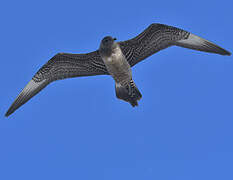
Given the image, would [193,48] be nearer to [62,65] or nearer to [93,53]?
[93,53]

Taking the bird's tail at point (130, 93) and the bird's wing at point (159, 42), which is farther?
the bird's tail at point (130, 93)

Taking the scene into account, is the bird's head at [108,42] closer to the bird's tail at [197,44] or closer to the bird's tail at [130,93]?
the bird's tail at [130,93]

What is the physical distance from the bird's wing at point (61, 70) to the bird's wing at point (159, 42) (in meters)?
0.97

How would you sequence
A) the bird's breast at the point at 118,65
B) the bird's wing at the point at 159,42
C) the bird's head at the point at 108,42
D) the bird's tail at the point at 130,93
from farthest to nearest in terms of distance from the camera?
the bird's tail at the point at 130,93, the bird's wing at the point at 159,42, the bird's breast at the point at 118,65, the bird's head at the point at 108,42

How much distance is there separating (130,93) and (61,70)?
2091 mm

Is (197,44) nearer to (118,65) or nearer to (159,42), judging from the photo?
(159,42)

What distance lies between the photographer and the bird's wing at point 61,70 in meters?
A: 11.5

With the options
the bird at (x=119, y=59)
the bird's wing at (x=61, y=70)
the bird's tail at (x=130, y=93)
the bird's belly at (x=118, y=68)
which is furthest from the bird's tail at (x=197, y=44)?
the bird's wing at (x=61, y=70)

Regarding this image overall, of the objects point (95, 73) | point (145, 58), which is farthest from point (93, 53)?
point (145, 58)

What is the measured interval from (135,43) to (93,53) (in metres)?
1.21

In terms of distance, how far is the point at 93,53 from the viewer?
37.4ft

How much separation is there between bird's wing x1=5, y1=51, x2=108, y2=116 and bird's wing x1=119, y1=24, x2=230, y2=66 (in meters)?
0.97

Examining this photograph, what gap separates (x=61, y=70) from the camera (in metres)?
11.7

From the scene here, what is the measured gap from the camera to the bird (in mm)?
10844
